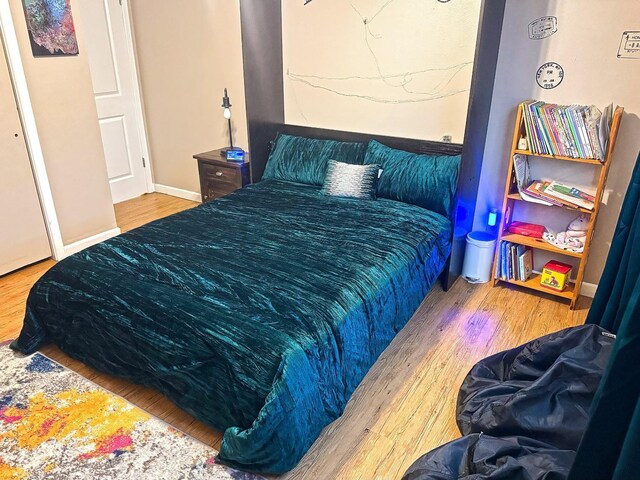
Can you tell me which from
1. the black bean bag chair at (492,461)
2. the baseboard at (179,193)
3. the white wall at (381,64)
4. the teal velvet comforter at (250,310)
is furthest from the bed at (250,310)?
the baseboard at (179,193)

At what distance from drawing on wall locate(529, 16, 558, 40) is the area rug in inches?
105

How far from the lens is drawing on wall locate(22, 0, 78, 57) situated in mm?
2916

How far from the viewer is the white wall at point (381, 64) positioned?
286cm

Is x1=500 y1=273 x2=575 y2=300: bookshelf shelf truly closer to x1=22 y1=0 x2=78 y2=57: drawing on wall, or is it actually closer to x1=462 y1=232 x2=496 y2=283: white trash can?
x1=462 y1=232 x2=496 y2=283: white trash can

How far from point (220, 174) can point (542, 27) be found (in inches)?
95.2

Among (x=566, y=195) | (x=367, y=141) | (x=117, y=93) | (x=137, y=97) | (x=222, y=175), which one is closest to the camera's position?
(x=566, y=195)

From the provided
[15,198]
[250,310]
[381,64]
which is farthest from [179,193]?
[250,310]

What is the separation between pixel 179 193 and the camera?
463 cm

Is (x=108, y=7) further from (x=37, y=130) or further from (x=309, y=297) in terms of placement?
(x=309, y=297)

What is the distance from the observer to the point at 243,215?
2.75m

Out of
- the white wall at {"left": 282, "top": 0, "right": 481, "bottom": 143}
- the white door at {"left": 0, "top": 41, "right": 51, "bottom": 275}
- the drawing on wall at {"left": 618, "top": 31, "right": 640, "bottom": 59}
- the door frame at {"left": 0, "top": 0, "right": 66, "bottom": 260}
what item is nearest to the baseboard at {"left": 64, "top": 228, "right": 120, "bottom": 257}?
the door frame at {"left": 0, "top": 0, "right": 66, "bottom": 260}

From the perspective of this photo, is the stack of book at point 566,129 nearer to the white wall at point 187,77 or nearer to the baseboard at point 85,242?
the white wall at point 187,77

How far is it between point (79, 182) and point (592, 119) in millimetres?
3365

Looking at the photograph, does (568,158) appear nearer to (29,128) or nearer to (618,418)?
(618,418)
